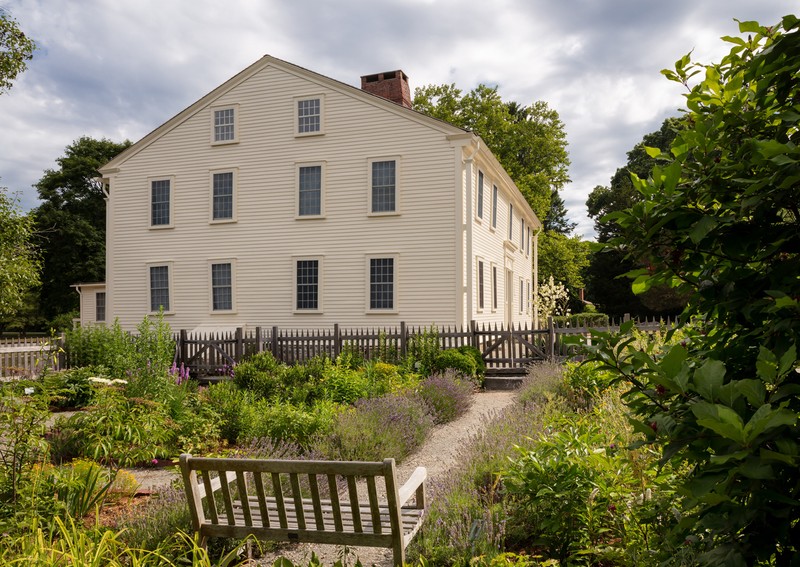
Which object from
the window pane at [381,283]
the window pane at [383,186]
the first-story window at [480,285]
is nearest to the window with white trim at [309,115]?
the window pane at [383,186]

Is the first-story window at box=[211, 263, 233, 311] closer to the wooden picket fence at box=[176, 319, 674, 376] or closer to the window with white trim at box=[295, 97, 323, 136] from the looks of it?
the wooden picket fence at box=[176, 319, 674, 376]

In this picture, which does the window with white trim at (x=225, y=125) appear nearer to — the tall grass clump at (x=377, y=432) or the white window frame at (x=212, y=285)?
the white window frame at (x=212, y=285)

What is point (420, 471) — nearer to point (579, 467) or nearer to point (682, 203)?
point (579, 467)

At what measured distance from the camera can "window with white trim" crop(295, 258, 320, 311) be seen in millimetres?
20422

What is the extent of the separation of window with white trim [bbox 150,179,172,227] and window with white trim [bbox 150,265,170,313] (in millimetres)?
1763

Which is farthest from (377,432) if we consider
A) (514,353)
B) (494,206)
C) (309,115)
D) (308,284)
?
(494,206)

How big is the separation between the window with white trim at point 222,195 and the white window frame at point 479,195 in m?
9.06

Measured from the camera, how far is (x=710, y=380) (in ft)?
5.42

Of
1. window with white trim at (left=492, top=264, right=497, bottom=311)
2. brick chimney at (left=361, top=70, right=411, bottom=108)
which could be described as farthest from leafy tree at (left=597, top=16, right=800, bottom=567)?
brick chimney at (left=361, top=70, right=411, bottom=108)

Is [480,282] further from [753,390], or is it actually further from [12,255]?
[753,390]

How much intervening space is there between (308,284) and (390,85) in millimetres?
8607

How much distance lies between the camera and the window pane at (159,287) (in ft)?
73.5

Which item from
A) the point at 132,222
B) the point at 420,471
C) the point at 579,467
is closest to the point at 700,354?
the point at 579,467

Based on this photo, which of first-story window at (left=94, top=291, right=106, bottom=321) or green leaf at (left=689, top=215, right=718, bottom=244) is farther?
first-story window at (left=94, top=291, right=106, bottom=321)
